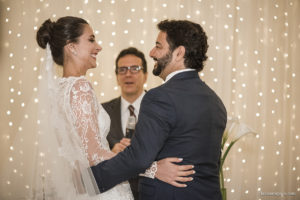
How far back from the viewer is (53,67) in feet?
7.20

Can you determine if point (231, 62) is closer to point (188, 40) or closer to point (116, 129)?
point (116, 129)

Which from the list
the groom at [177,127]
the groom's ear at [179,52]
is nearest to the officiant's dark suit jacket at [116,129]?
the groom at [177,127]

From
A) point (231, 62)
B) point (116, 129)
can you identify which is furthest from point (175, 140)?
point (231, 62)

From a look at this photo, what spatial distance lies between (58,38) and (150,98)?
687 mm

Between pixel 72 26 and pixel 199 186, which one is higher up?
pixel 72 26

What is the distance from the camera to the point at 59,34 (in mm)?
2217

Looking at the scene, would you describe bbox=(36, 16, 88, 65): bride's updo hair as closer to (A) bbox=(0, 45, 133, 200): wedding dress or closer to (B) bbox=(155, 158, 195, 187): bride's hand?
(A) bbox=(0, 45, 133, 200): wedding dress

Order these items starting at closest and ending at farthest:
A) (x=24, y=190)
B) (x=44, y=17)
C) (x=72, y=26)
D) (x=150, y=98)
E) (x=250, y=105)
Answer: (x=150, y=98)
(x=24, y=190)
(x=72, y=26)
(x=44, y=17)
(x=250, y=105)

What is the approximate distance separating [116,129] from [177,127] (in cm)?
142

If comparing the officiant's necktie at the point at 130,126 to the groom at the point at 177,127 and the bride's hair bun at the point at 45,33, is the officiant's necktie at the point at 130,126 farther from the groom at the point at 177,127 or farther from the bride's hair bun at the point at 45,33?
the bride's hair bun at the point at 45,33

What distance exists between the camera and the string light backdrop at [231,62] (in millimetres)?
3861

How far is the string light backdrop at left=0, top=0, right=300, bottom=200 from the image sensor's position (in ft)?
12.7

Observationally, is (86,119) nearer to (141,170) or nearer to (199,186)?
(141,170)

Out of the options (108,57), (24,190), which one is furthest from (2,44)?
(24,190)
